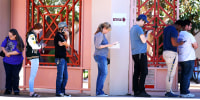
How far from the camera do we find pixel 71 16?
10.7 m

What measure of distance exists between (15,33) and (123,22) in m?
2.46

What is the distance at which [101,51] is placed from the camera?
9.46 metres

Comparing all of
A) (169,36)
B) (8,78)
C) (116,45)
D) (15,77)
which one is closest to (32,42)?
(15,77)

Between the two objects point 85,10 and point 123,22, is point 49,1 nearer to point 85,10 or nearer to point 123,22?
point 85,10

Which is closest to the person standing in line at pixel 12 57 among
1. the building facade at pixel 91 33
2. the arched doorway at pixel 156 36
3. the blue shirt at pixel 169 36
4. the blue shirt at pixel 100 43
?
the building facade at pixel 91 33

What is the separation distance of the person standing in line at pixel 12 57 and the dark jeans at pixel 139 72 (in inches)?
103

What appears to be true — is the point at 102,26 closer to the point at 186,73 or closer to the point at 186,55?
the point at 186,55

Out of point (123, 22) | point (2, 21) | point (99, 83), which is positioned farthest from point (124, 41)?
point (2, 21)

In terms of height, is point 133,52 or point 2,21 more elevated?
point 2,21

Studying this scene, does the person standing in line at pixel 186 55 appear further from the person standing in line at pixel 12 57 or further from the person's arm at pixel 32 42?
the person standing in line at pixel 12 57

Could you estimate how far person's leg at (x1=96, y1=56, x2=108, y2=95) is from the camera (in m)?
9.45

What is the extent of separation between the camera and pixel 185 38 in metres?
9.70

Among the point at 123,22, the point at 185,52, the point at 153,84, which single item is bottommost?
the point at 153,84

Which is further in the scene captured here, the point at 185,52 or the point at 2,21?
the point at 2,21
